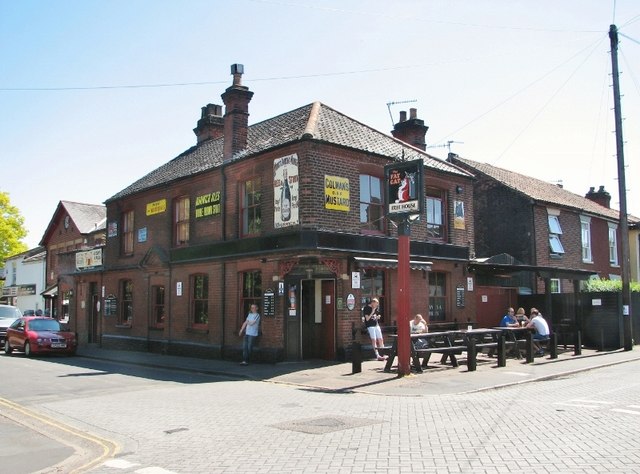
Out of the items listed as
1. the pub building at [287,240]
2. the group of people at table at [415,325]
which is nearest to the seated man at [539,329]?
the group of people at table at [415,325]

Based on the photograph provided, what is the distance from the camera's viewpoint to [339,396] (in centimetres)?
1202

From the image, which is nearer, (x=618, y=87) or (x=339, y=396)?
(x=339, y=396)

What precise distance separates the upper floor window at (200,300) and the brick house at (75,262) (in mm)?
7872

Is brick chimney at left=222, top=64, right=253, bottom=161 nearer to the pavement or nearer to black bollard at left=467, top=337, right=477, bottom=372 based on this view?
the pavement

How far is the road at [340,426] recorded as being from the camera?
22.0 ft

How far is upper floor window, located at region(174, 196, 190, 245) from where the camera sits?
22266 millimetres

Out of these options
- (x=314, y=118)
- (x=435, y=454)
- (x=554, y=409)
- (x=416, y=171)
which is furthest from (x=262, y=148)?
(x=435, y=454)

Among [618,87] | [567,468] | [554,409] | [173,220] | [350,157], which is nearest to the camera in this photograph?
[567,468]

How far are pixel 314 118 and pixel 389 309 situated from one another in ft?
21.2

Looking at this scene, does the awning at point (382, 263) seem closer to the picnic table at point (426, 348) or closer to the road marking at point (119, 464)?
the picnic table at point (426, 348)

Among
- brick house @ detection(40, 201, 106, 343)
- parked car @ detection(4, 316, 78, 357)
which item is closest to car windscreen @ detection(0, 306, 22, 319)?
brick house @ detection(40, 201, 106, 343)

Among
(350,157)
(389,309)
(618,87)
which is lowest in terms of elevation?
(389,309)

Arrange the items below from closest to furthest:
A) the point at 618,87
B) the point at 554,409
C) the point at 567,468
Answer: the point at 567,468
the point at 554,409
the point at 618,87

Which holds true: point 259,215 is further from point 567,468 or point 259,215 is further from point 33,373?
point 567,468
